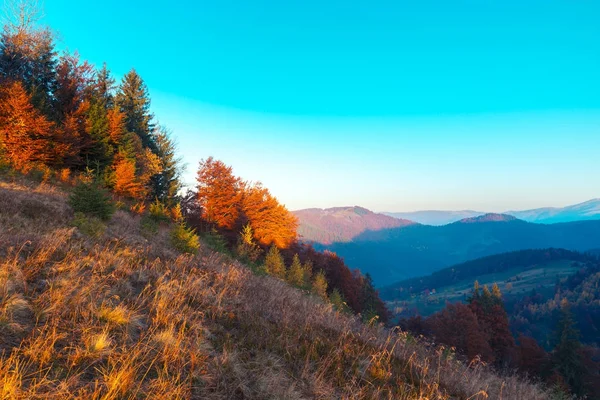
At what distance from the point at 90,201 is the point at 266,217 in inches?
915

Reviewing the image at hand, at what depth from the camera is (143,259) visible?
766cm

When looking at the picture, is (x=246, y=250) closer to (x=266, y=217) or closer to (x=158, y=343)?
(x=266, y=217)

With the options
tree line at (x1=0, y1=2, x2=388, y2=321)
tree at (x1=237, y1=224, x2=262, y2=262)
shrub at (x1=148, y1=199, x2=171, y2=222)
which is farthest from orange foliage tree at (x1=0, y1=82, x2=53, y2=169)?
tree at (x1=237, y1=224, x2=262, y2=262)

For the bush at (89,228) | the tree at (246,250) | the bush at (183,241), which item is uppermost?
the bush at (89,228)

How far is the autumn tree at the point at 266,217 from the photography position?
111ft

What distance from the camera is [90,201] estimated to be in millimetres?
11828

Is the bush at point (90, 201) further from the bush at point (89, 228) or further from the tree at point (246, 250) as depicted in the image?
the tree at point (246, 250)

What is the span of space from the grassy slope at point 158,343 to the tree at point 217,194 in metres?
23.4

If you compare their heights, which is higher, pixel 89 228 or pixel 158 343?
pixel 89 228

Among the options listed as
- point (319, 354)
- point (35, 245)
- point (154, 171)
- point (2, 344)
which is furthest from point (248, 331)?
point (154, 171)

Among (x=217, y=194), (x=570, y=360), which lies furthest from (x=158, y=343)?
(x=570, y=360)

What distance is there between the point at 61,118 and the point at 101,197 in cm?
1733

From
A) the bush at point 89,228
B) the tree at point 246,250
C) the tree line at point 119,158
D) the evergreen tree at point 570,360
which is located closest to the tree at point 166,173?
the tree line at point 119,158

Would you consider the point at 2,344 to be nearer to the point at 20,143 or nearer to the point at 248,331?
the point at 248,331
